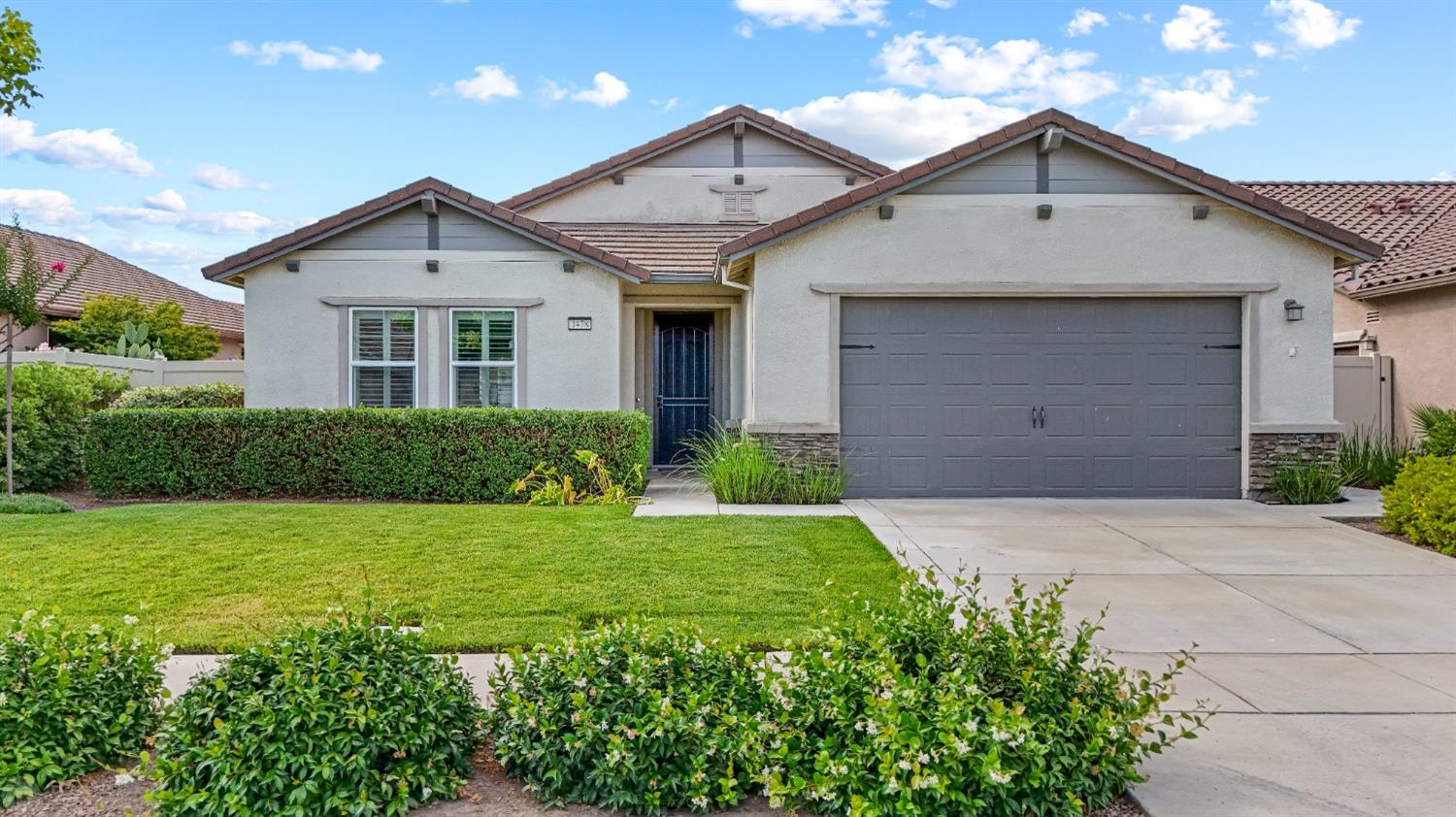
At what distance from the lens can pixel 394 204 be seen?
1289cm

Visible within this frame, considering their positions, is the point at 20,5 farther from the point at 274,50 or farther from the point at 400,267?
the point at 274,50

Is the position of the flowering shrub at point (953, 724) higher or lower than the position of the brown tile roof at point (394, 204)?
lower

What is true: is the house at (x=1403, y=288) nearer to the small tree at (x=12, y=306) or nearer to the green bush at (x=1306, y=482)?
the green bush at (x=1306, y=482)

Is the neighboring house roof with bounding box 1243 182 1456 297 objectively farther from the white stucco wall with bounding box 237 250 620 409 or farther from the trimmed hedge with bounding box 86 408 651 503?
the trimmed hedge with bounding box 86 408 651 503

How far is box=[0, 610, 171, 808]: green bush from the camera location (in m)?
3.57

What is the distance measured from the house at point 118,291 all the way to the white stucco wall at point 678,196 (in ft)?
48.1

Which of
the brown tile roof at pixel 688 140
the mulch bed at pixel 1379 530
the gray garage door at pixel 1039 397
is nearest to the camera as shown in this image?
the mulch bed at pixel 1379 530

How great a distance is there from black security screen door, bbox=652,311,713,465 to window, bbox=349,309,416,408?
3.92 m

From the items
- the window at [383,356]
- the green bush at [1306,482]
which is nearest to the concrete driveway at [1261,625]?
the green bush at [1306,482]

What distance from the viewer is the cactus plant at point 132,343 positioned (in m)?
18.4

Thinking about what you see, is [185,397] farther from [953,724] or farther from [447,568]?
[953,724]

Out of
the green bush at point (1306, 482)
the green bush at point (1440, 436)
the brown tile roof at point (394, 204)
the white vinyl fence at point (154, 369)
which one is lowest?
the green bush at point (1306, 482)

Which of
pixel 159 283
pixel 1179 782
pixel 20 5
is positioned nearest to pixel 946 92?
pixel 20 5

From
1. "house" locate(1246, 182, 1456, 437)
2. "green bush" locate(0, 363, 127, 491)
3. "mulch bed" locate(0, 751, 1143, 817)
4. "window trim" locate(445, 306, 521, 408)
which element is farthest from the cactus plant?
"house" locate(1246, 182, 1456, 437)
